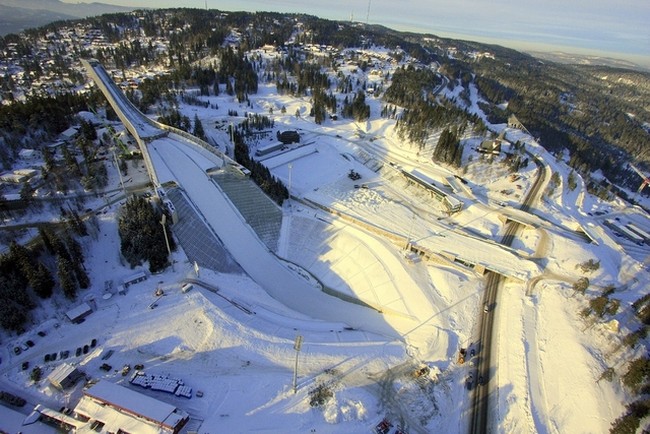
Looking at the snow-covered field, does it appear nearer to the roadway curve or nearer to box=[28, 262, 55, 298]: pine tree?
the roadway curve

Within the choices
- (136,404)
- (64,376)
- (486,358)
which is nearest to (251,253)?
(64,376)

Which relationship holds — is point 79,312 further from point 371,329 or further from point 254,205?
point 371,329

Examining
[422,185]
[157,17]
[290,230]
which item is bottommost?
[290,230]

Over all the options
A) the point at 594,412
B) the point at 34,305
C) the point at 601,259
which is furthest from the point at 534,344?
the point at 34,305

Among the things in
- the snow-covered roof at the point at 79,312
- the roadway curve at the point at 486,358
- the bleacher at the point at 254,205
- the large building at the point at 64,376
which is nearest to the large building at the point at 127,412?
the large building at the point at 64,376

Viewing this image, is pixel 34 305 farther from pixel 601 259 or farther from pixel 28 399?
pixel 601 259

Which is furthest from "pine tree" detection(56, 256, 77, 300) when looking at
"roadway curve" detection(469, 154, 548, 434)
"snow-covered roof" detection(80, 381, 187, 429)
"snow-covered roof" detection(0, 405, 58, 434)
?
"roadway curve" detection(469, 154, 548, 434)

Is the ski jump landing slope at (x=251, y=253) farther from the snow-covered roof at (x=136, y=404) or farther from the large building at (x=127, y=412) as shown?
the large building at (x=127, y=412)
